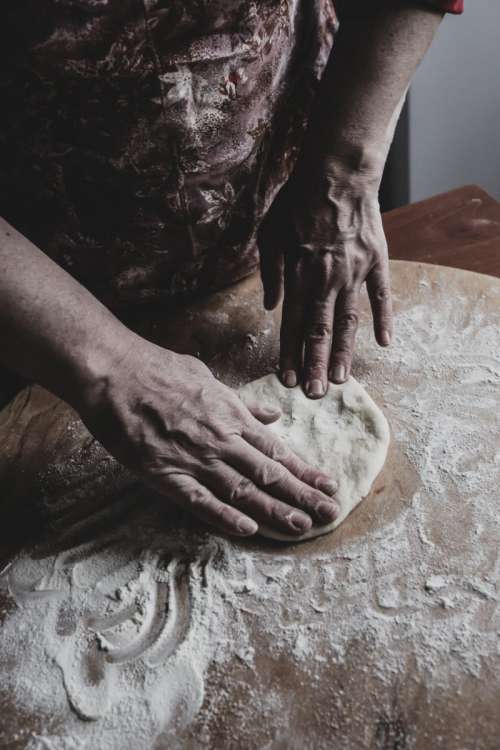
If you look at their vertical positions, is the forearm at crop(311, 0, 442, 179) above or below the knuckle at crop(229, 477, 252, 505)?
above

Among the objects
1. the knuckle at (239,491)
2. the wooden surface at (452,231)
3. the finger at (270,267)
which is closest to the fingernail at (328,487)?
the knuckle at (239,491)

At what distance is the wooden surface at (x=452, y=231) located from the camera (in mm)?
1630

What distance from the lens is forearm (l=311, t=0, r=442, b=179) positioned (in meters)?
1.23

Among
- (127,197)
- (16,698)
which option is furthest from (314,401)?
(16,698)

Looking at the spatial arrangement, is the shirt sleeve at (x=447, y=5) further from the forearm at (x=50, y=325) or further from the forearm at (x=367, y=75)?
the forearm at (x=50, y=325)

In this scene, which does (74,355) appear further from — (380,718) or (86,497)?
(380,718)

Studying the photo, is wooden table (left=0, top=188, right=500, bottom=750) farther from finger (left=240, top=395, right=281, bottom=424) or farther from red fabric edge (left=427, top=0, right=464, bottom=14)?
red fabric edge (left=427, top=0, right=464, bottom=14)

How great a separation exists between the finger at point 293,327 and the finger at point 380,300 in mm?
142

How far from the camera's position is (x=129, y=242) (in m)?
1.28

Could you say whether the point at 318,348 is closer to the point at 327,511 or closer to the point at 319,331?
the point at 319,331

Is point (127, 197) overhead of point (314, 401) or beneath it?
overhead

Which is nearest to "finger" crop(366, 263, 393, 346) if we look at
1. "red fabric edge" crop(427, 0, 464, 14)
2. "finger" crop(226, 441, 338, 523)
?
"finger" crop(226, 441, 338, 523)

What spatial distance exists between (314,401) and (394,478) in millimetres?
214

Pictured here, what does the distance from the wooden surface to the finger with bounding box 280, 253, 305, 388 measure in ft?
1.72
